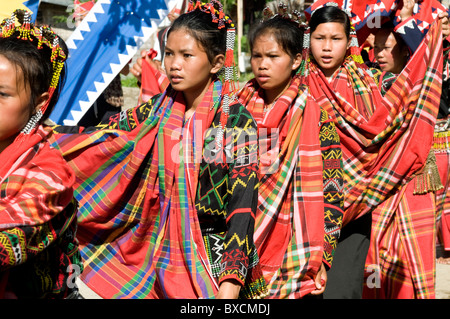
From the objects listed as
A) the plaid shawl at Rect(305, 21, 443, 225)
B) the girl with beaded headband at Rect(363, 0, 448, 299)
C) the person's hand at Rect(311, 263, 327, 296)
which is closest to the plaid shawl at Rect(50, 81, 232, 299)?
the person's hand at Rect(311, 263, 327, 296)

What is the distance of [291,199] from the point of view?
3.37 m

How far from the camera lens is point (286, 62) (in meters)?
3.62

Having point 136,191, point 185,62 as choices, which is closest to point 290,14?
point 185,62

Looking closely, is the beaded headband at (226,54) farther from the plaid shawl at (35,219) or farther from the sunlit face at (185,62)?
the plaid shawl at (35,219)

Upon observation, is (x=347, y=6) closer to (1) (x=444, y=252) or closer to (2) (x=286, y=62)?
(2) (x=286, y=62)

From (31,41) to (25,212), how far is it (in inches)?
28.5

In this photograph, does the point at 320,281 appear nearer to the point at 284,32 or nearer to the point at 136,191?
the point at 136,191

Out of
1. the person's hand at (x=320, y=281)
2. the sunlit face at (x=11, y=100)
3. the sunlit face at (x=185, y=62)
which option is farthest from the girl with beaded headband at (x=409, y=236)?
the sunlit face at (x=11, y=100)

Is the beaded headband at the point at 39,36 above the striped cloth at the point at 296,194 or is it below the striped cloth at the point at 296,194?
above

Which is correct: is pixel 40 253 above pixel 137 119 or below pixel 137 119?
below

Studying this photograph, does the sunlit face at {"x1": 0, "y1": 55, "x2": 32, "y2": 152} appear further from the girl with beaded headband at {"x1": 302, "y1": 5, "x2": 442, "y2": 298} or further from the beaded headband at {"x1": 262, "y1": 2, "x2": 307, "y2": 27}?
the girl with beaded headband at {"x1": 302, "y1": 5, "x2": 442, "y2": 298}

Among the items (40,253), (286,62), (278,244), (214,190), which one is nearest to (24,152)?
(40,253)

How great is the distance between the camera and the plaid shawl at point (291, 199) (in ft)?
10.5

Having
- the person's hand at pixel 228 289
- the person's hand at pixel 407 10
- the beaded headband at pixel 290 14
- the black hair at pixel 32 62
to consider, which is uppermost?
the person's hand at pixel 407 10
